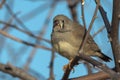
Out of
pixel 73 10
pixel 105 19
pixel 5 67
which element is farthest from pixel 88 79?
pixel 73 10

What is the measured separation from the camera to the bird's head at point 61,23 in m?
2.77

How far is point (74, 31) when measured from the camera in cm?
273

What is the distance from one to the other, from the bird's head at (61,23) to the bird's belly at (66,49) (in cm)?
18

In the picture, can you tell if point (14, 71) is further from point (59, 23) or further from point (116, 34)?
point (116, 34)

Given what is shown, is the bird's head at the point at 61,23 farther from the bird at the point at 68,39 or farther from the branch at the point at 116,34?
the branch at the point at 116,34

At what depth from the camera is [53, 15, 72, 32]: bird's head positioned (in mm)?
2765

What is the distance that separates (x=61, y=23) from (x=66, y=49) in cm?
31

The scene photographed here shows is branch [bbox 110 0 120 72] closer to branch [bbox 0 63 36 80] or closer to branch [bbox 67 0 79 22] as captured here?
branch [bbox 0 63 36 80]

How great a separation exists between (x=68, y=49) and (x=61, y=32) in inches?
7.8

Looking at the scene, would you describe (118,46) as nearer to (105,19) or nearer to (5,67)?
(105,19)

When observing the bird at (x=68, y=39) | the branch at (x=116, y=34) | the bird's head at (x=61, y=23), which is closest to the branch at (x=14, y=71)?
the bird at (x=68, y=39)

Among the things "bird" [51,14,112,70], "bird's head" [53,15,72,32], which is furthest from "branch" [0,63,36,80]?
"bird's head" [53,15,72,32]

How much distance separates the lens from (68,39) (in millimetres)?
2641

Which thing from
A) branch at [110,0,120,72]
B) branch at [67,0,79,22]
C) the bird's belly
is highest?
branch at [67,0,79,22]
